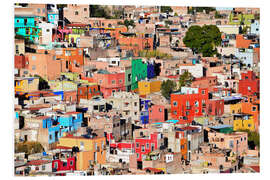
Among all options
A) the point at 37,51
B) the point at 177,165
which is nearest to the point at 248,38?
the point at 177,165

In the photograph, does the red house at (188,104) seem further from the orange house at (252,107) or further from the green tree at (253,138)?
the green tree at (253,138)

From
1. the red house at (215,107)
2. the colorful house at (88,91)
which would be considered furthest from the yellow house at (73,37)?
the red house at (215,107)

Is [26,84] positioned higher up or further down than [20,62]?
further down

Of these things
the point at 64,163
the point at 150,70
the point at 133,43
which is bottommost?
the point at 64,163

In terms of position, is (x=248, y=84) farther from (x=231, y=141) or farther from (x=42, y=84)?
(x=42, y=84)

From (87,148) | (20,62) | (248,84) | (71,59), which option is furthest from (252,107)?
(20,62)

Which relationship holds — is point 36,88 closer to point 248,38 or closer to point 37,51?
point 37,51

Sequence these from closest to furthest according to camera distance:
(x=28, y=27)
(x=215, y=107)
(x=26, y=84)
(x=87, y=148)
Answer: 1. (x=87, y=148)
2. (x=26, y=84)
3. (x=28, y=27)
4. (x=215, y=107)

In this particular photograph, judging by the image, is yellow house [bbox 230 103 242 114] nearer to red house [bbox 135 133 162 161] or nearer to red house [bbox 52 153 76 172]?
red house [bbox 135 133 162 161]
